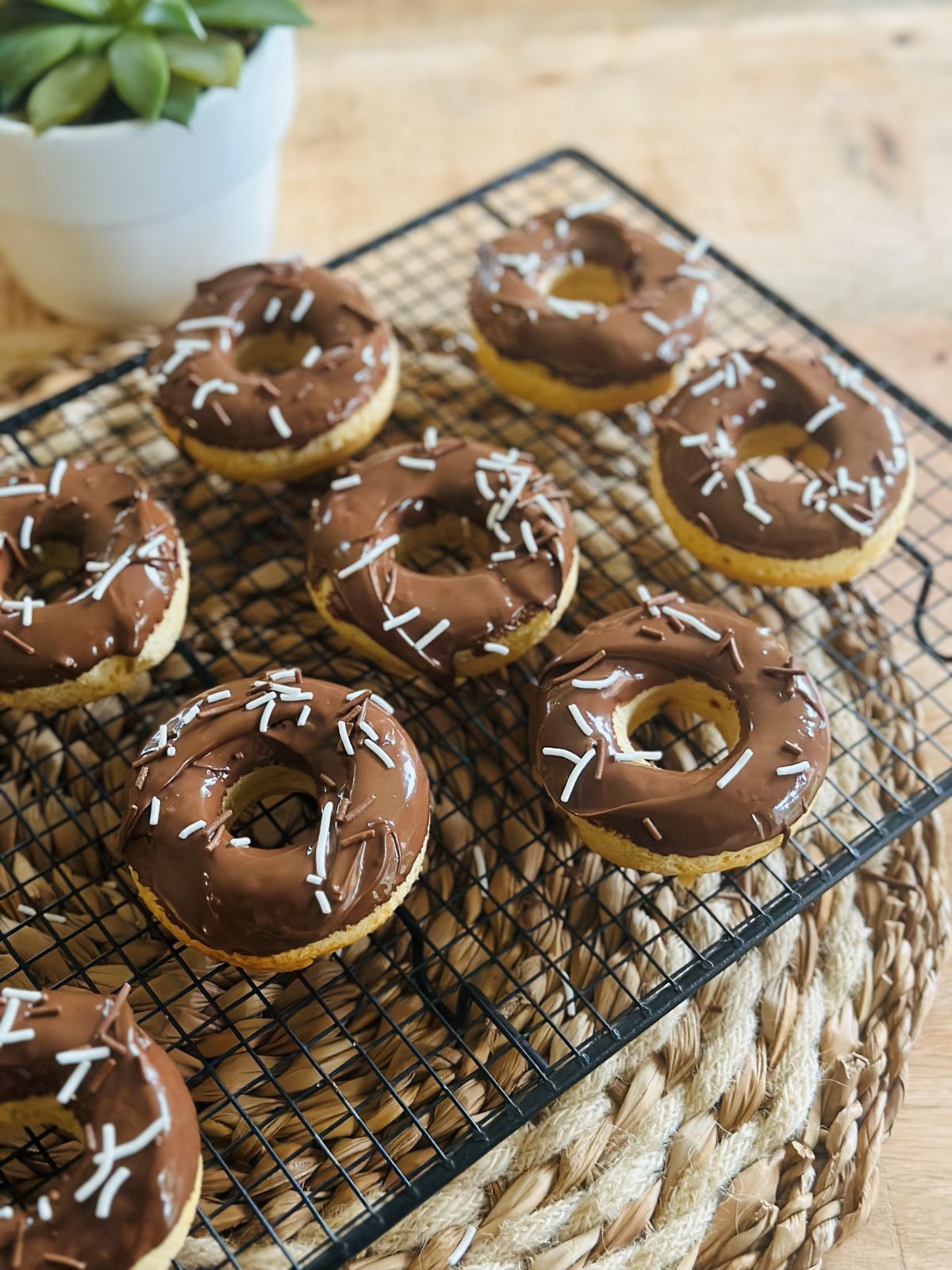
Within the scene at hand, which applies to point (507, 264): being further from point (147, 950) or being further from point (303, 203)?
point (147, 950)

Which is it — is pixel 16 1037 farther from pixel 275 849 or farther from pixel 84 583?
pixel 84 583

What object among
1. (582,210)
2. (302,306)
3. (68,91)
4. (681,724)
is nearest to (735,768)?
(681,724)

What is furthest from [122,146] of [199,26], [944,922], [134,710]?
Result: [944,922]

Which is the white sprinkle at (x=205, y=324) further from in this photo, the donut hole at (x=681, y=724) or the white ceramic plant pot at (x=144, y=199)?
the donut hole at (x=681, y=724)

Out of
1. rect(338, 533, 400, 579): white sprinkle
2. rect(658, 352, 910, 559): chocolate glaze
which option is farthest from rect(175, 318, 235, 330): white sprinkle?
rect(658, 352, 910, 559): chocolate glaze

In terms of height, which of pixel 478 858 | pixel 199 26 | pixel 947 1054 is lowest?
pixel 947 1054

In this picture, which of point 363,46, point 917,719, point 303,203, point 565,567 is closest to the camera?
point 565,567
